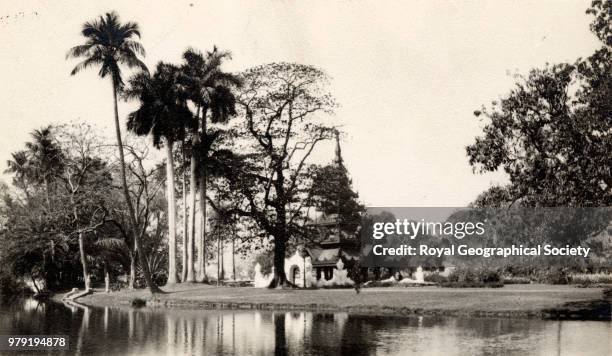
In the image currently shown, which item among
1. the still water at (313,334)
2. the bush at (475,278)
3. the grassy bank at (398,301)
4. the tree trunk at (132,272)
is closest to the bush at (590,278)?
the bush at (475,278)

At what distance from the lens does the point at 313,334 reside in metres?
19.0

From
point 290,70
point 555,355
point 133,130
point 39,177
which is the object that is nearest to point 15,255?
point 39,177

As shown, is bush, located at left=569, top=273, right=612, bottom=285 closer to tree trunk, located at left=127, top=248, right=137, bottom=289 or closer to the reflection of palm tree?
the reflection of palm tree

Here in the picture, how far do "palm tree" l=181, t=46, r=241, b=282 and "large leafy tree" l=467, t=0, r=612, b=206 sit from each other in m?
20.1

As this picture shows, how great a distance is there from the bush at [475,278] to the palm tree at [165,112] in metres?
17.8

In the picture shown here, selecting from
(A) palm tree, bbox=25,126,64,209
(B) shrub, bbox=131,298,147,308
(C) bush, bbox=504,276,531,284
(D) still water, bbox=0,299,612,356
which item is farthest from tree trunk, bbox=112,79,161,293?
(C) bush, bbox=504,276,531,284

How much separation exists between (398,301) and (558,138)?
9.89 meters

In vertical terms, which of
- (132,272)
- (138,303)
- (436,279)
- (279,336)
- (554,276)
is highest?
(132,272)

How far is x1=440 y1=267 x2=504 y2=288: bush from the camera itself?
39562 mm

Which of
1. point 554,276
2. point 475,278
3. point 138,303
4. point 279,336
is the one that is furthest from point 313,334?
point 475,278

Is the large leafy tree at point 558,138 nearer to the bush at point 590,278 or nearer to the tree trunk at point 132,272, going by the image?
the bush at point 590,278

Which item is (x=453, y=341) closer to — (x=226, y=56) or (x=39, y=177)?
(x=226, y=56)

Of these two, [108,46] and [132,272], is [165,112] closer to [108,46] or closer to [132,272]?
[108,46]

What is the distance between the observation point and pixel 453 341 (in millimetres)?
17000
